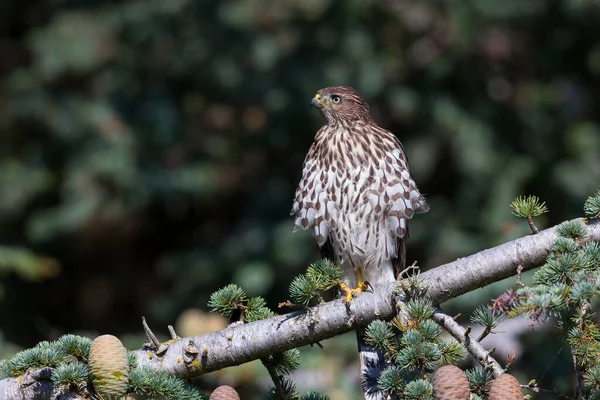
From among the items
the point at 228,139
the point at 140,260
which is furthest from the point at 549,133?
the point at 140,260

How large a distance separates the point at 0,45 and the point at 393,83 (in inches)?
152

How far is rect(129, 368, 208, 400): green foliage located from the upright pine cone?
1.9 inches

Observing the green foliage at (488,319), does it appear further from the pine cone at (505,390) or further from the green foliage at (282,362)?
the green foliage at (282,362)

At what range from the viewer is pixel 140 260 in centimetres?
825

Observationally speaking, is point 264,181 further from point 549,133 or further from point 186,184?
point 549,133

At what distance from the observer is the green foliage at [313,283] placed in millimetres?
2951

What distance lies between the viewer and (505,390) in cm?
236

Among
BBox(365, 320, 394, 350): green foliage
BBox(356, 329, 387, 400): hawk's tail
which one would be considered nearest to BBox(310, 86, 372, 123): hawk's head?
BBox(356, 329, 387, 400): hawk's tail

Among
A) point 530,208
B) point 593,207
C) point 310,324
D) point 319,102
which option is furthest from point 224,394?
point 319,102

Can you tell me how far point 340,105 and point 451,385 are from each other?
2.40 metres

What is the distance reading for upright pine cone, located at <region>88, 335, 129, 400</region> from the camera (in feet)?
8.81

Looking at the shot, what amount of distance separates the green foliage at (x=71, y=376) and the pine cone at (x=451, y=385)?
3.60ft

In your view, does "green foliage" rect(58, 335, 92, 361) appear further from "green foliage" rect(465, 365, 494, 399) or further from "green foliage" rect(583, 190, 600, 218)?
"green foliage" rect(583, 190, 600, 218)

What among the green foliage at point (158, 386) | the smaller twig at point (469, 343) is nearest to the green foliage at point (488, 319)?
the smaller twig at point (469, 343)
